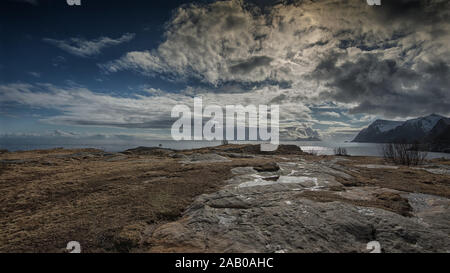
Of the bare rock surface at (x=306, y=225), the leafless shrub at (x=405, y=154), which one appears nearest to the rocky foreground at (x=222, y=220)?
the bare rock surface at (x=306, y=225)

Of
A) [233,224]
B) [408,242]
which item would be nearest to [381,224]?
[408,242]

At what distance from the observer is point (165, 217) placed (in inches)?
295

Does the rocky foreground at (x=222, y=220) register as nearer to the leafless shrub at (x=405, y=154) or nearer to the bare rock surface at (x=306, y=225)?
the bare rock surface at (x=306, y=225)

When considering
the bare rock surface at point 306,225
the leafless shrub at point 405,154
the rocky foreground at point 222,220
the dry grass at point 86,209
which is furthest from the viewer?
the leafless shrub at point 405,154

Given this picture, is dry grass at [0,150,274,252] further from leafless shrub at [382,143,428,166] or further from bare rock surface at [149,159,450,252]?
leafless shrub at [382,143,428,166]

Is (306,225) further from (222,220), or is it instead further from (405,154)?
(405,154)

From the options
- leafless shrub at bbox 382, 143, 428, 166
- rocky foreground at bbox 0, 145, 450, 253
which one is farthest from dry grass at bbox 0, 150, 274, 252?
leafless shrub at bbox 382, 143, 428, 166

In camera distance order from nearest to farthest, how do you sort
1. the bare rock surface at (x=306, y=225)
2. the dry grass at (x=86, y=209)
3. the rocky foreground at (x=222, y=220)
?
1. the bare rock surface at (x=306, y=225)
2. the rocky foreground at (x=222, y=220)
3. the dry grass at (x=86, y=209)

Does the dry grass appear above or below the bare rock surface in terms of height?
below

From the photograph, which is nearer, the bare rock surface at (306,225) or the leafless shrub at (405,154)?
the bare rock surface at (306,225)
